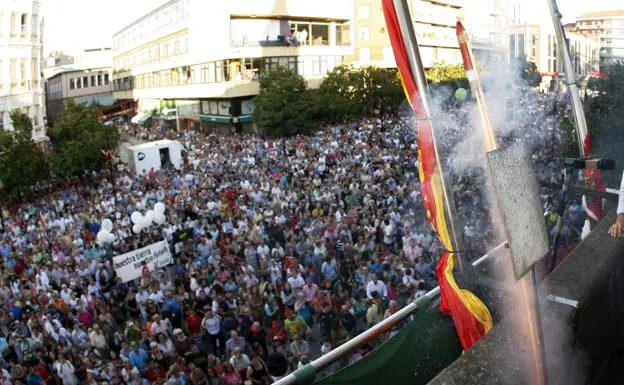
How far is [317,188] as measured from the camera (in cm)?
1744

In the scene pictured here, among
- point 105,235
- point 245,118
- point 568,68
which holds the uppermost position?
point 245,118

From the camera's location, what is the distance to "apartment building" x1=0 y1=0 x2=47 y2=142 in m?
37.6

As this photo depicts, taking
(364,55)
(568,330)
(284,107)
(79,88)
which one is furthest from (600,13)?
(79,88)

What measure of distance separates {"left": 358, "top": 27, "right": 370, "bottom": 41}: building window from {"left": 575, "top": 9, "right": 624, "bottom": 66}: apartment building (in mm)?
25594

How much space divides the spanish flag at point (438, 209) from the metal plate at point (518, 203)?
1.32m

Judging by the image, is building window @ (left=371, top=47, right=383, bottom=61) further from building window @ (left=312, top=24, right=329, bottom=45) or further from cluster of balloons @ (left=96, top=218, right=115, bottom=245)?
cluster of balloons @ (left=96, top=218, right=115, bottom=245)

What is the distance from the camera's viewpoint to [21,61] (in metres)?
39.5

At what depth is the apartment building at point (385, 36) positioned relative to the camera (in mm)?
53406

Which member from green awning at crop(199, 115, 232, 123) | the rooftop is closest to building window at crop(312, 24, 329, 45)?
green awning at crop(199, 115, 232, 123)

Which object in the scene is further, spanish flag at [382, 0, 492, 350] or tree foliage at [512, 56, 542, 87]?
tree foliage at [512, 56, 542, 87]

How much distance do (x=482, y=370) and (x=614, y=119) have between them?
446 inches

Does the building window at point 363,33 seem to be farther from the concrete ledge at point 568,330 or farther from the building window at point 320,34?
the concrete ledge at point 568,330

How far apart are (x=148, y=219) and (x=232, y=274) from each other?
16.1 feet

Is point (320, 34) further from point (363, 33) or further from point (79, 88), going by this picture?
point (79, 88)
